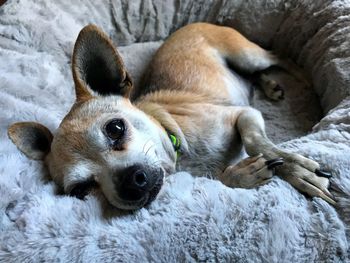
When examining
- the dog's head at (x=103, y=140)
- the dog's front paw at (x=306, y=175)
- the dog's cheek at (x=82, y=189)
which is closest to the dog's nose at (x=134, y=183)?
the dog's head at (x=103, y=140)

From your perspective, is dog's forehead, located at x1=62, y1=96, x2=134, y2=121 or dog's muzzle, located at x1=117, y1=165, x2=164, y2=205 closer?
dog's muzzle, located at x1=117, y1=165, x2=164, y2=205

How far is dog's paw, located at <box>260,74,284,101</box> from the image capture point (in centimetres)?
265

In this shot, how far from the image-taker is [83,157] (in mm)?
1603

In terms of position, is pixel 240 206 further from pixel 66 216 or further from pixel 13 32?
pixel 13 32

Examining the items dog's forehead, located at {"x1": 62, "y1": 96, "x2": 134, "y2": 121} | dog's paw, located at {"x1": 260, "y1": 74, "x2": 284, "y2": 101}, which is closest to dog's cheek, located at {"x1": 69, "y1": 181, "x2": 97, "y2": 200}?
dog's forehead, located at {"x1": 62, "y1": 96, "x2": 134, "y2": 121}

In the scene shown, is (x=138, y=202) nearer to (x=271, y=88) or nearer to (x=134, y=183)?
(x=134, y=183)

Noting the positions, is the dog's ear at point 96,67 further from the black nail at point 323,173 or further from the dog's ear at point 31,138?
the black nail at point 323,173

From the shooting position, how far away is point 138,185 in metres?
1.46

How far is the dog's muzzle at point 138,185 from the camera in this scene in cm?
145

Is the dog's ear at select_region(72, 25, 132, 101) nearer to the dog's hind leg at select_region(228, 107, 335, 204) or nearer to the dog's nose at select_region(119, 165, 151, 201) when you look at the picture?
the dog's nose at select_region(119, 165, 151, 201)

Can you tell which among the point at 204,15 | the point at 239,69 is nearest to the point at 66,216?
the point at 239,69

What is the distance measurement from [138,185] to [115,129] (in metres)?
0.28

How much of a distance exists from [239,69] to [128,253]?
1.80 meters

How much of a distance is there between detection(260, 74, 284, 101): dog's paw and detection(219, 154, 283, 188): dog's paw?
1090 mm
